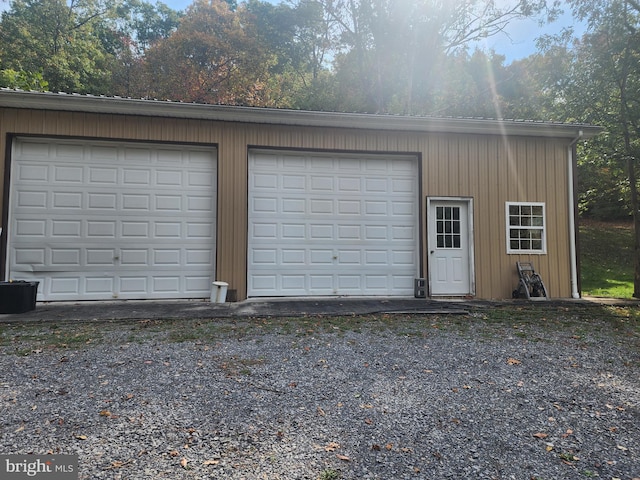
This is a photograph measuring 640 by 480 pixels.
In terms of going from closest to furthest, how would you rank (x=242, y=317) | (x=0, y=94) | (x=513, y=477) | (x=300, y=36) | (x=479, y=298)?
(x=513, y=477) → (x=242, y=317) → (x=0, y=94) → (x=479, y=298) → (x=300, y=36)

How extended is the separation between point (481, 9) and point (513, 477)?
62.5 ft

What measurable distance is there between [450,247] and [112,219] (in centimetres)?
618

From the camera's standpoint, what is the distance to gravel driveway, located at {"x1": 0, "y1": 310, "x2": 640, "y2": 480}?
6.33 ft

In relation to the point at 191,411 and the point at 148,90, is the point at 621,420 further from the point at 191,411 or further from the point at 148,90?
the point at 148,90

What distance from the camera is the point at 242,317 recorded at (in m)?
5.36

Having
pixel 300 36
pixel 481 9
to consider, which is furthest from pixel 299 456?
pixel 300 36

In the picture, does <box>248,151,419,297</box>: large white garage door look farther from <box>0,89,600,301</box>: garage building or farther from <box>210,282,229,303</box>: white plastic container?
<box>210,282,229,303</box>: white plastic container

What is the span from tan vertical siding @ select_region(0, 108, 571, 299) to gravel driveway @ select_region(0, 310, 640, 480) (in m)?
2.76

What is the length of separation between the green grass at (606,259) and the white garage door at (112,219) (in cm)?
884

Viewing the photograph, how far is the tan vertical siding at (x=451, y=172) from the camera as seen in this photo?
21.8 ft

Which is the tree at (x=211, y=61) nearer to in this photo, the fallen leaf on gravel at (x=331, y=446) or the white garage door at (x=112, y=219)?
the white garage door at (x=112, y=219)

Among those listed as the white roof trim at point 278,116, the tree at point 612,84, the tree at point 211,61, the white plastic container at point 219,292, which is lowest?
the white plastic container at point 219,292

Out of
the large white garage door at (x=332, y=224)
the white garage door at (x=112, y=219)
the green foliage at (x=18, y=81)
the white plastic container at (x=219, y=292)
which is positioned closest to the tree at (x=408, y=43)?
the large white garage door at (x=332, y=224)

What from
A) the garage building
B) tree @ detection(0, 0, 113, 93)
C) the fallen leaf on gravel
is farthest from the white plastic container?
tree @ detection(0, 0, 113, 93)
